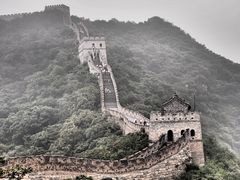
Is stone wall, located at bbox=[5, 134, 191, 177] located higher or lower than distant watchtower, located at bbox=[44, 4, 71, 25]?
lower

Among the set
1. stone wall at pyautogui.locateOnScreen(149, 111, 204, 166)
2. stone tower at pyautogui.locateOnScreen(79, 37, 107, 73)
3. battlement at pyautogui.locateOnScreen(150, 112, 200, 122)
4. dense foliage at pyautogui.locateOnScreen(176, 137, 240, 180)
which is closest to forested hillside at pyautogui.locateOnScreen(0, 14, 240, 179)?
dense foliage at pyautogui.locateOnScreen(176, 137, 240, 180)

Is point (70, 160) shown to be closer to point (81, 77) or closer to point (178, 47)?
point (81, 77)

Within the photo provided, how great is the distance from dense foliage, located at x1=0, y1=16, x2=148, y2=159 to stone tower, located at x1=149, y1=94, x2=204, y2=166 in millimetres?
2446

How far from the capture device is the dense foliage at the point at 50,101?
214ft

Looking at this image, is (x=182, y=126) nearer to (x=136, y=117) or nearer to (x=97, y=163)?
(x=97, y=163)

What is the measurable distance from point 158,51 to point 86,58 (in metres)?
37.0

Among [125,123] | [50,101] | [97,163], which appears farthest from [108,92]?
[97,163]

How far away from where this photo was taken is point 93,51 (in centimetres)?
9969

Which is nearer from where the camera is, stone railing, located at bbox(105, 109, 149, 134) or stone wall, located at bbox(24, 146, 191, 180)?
stone wall, located at bbox(24, 146, 191, 180)

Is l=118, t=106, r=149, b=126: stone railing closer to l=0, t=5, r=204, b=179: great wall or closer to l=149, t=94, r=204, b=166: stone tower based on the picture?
l=0, t=5, r=204, b=179: great wall

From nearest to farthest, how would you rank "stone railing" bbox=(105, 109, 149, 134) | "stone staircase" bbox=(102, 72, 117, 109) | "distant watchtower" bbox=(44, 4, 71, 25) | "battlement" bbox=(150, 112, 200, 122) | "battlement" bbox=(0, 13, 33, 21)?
1. "battlement" bbox=(150, 112, 200, 122)
2. "stone railing" bbox=(105, 109, 149, 134)
3. "stone staircase" bbox=(102, 72, 117, 109)
4. "distant watchtower" bbox=(44, 4, 71, 25)
5. "battlement" bbox=(0, 13, 33, 21)

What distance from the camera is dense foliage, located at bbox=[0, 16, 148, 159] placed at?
6525 cm

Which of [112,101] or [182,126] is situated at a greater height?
[112,101]

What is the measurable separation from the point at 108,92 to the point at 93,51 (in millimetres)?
18482
